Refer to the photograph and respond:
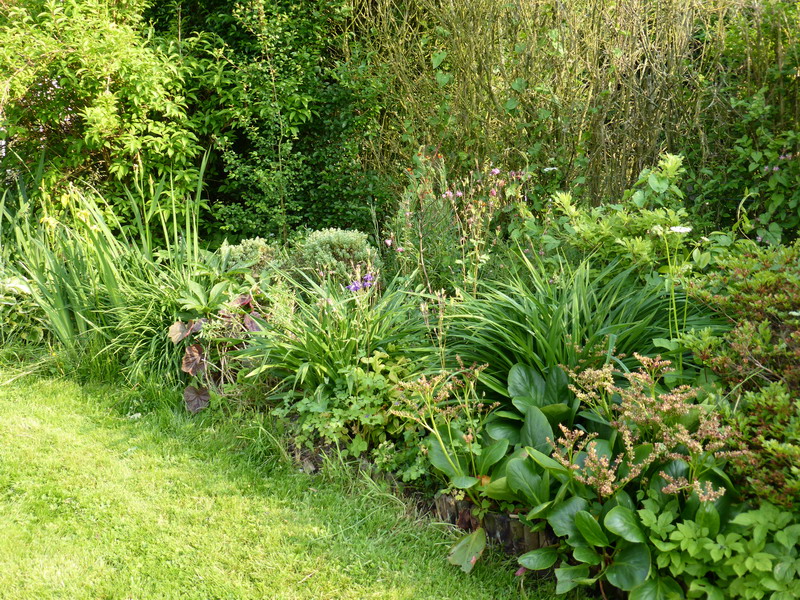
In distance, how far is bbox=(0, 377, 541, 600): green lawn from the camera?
9.06ft

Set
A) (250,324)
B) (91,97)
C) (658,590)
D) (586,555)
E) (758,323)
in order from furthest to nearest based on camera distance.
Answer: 1. (91,97)
2. (250,324)
3. (758,323)
4. (586,555)
5. (658,590)

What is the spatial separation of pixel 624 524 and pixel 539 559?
37cm

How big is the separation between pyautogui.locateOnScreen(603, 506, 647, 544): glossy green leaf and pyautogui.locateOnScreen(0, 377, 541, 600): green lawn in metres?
0.52

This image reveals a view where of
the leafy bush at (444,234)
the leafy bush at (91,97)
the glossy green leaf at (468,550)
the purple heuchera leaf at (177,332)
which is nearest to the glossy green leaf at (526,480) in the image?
the glossy green leaf at (468,550)

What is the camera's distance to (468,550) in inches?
111

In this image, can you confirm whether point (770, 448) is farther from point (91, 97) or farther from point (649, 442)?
point (91, 97)

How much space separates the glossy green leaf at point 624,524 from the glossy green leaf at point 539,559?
294mm

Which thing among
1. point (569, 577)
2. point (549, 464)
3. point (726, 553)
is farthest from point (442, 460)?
point (726, 553)

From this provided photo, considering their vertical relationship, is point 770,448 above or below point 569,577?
above

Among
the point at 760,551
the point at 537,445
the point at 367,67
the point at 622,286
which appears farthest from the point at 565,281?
the point at 367,67

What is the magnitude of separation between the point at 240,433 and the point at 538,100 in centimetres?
342

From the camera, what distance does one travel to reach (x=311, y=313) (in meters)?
3.94

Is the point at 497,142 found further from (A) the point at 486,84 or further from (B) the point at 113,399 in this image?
(B) the point at 113,399

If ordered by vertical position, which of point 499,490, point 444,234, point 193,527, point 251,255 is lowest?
point 193,527
